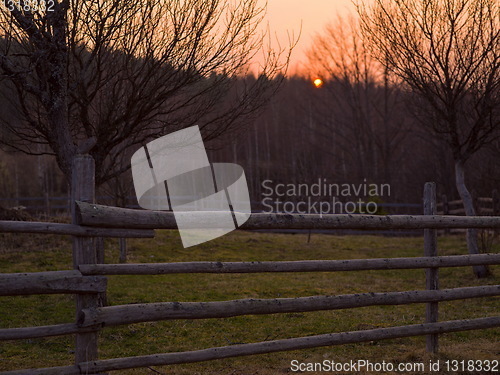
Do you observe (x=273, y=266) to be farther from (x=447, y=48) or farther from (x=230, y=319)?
(x=447, y=48)

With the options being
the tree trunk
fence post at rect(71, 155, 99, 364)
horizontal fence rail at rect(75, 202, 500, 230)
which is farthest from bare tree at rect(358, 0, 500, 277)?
fence post at rect(71, 155, 99, 364)

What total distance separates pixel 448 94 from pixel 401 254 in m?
7.42

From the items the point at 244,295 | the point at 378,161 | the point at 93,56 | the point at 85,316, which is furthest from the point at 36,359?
the point at 378,161

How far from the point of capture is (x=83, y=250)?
4770mm

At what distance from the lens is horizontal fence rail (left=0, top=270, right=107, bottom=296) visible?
4340 mm

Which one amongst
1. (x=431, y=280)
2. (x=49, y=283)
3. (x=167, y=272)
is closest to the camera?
(x=49, y=283)

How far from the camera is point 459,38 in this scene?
1187 centimetres

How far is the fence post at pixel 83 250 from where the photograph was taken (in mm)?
4742

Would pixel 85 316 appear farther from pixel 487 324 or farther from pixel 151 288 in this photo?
pixel 151 288

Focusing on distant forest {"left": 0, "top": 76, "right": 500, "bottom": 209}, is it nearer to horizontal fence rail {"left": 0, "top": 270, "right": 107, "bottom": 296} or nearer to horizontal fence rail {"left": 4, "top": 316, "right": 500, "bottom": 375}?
horizontal fence rail {"left": 4, "top": 316, "right": 500, "bottom": 375}

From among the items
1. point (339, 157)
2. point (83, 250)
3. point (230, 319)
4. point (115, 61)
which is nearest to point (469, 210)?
point (230, 319)

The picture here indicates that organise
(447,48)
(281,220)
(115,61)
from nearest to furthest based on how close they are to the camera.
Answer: (281,220) < (115,61) < (447,48)

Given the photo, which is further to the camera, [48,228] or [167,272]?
[167,272]

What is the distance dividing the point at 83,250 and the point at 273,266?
72.5 inches
